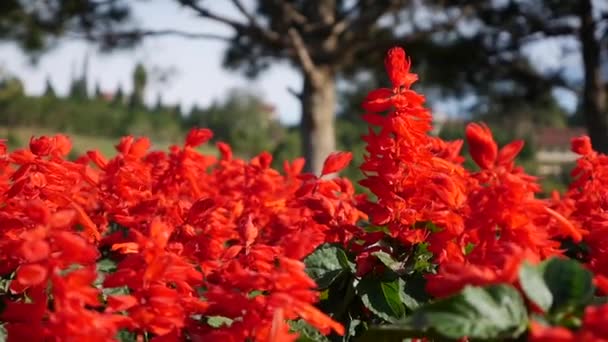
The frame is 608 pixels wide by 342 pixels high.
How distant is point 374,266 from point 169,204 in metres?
0.48

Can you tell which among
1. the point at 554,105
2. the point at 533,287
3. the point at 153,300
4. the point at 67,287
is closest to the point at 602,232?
the point at 533,287

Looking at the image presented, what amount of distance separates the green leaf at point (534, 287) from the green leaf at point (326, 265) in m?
0.44

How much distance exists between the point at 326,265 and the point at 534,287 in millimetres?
491

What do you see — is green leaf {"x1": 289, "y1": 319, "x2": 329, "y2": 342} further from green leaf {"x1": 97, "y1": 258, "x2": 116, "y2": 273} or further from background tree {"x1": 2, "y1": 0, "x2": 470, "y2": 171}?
background tree {"x1": 2, "y1": 0, "x2": 470, "y2": 171}

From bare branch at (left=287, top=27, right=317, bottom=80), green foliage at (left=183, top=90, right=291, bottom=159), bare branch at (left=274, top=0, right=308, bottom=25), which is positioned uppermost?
bare branch at (left=274, top=0, right=308, bottom=25)

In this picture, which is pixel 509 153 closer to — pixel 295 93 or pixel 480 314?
pixel 480 314

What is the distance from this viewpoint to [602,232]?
1.30m

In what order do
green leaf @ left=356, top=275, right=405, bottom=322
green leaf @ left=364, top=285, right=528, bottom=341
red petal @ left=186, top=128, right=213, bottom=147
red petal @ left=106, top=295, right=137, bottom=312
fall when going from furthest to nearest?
red petal @ left=186, top=128, right=213, bottom=147 → green leaf @ left=356, top=275, right=405, bottom=322 → red petal @ left=106, top=295, right=137, bottom=312 → green leaf @ left=364, top=285, right=528, bottom=341

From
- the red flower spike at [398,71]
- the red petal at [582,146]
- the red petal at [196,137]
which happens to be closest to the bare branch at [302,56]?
the red petal at [196,137]

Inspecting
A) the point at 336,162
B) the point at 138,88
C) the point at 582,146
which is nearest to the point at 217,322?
the point at 336,162

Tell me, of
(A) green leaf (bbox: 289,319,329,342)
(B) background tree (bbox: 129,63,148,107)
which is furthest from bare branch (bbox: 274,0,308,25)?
(B) background tree (bbox: 129,63,148,107)

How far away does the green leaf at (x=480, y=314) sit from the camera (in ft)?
2.74

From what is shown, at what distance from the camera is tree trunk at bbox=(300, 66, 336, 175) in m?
7.94

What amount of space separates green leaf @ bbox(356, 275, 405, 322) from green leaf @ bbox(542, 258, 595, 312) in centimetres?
36
